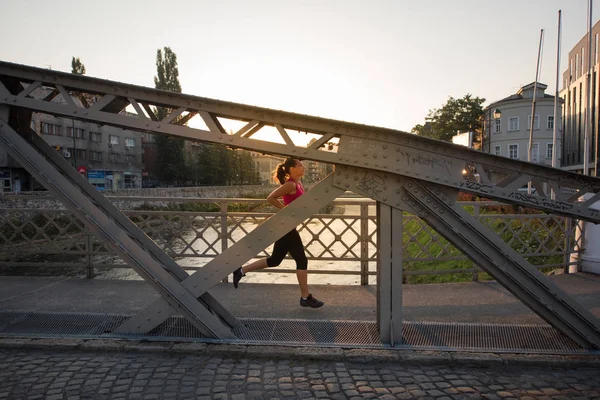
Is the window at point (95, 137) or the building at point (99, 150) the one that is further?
the window at point (95, 137)

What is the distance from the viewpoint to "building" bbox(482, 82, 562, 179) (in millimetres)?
55344

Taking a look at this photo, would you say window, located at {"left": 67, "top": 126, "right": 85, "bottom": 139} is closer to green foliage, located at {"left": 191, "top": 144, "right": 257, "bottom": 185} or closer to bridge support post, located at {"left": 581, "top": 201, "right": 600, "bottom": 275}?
green foliage, located at {"left": 191, "top": 144, "right": 257, "bottom": 185}

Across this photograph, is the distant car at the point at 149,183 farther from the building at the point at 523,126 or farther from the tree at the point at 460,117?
the building at the point at 523,126

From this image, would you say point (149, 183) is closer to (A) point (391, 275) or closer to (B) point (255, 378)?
(A) point (391, 275)

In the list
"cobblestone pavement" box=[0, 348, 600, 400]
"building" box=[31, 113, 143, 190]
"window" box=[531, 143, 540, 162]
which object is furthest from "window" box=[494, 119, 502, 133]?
"cobblestone pavement" box=[0, 348, 600, 400]

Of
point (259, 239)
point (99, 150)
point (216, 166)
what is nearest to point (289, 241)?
point (259, 239)

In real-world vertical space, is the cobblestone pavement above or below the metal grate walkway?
below

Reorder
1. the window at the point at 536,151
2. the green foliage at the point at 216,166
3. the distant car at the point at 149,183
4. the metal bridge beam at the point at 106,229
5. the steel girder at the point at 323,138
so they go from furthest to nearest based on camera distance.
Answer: the distant car at the point at 149,183 < the green foliage at the point at 216,166 < the window at the point at 536,151 < the metal bridge beam at the point at 106,229 < the steel girder at the point at 323,138

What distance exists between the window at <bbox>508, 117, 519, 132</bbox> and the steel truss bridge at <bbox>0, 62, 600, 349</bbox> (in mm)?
59389

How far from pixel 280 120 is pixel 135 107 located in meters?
1.44

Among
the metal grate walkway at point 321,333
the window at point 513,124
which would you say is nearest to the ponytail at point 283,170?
the metal grate walkway at point 321,333

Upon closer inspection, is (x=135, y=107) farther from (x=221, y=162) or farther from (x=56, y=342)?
(x=221, y=162)

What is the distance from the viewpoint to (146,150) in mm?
75688

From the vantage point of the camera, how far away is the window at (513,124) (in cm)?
5712
